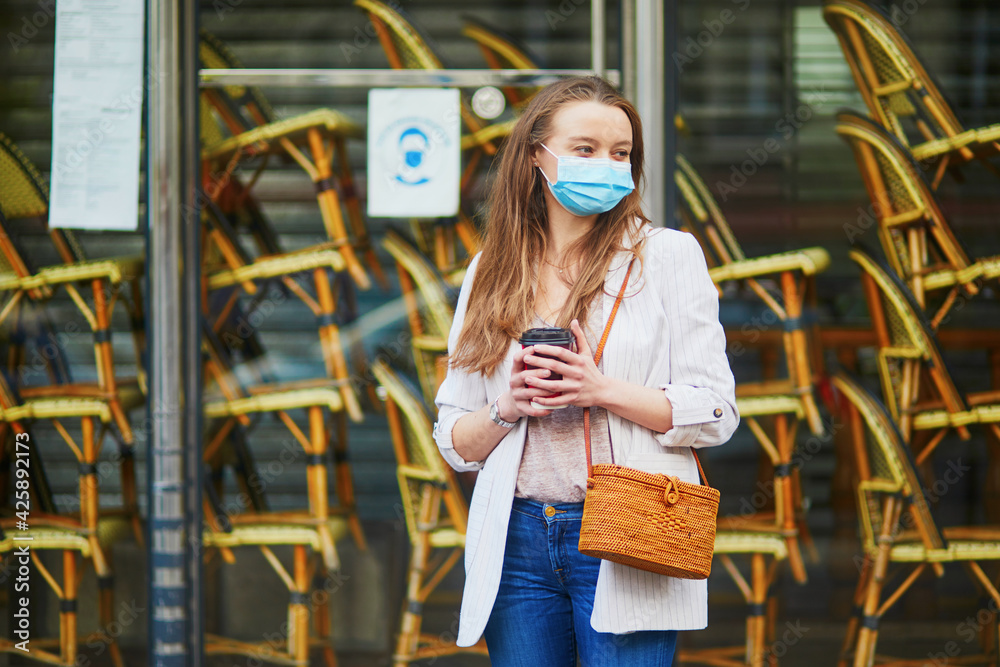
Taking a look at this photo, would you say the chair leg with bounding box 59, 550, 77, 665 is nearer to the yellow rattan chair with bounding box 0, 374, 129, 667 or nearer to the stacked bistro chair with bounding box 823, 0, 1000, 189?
the yellow rattan chair with bounding box 0, 374, 129, 667

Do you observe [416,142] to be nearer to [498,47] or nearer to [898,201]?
[498,47]

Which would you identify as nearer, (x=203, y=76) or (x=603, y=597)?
(x=603, y=597)

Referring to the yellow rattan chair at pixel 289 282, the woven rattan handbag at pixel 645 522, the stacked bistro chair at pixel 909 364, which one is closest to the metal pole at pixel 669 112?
the stacked bistro chair at pixel 909 364

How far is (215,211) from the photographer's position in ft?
11.8

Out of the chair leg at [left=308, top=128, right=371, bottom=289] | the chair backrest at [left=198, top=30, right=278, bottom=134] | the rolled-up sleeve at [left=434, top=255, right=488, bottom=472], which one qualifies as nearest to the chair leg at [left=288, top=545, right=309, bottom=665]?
the chair leg at [left=308, top=128, right=371, bottom=289]

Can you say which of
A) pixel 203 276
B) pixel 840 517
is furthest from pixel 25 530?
pixel 840 517

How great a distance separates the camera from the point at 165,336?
3477 mm

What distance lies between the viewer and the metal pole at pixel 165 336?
11.4 feet

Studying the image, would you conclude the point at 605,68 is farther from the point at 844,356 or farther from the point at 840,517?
the point at 840,517

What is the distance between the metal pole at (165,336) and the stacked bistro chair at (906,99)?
8.74ft

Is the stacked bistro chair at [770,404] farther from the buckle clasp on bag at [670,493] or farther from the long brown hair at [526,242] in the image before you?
the buckle clasp on bag at [670,493]

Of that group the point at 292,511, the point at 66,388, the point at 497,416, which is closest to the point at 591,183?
the point at 497,416

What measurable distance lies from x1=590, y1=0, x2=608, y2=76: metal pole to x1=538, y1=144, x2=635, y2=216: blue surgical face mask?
1.77 meters

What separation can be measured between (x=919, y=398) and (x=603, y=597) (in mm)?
2358
